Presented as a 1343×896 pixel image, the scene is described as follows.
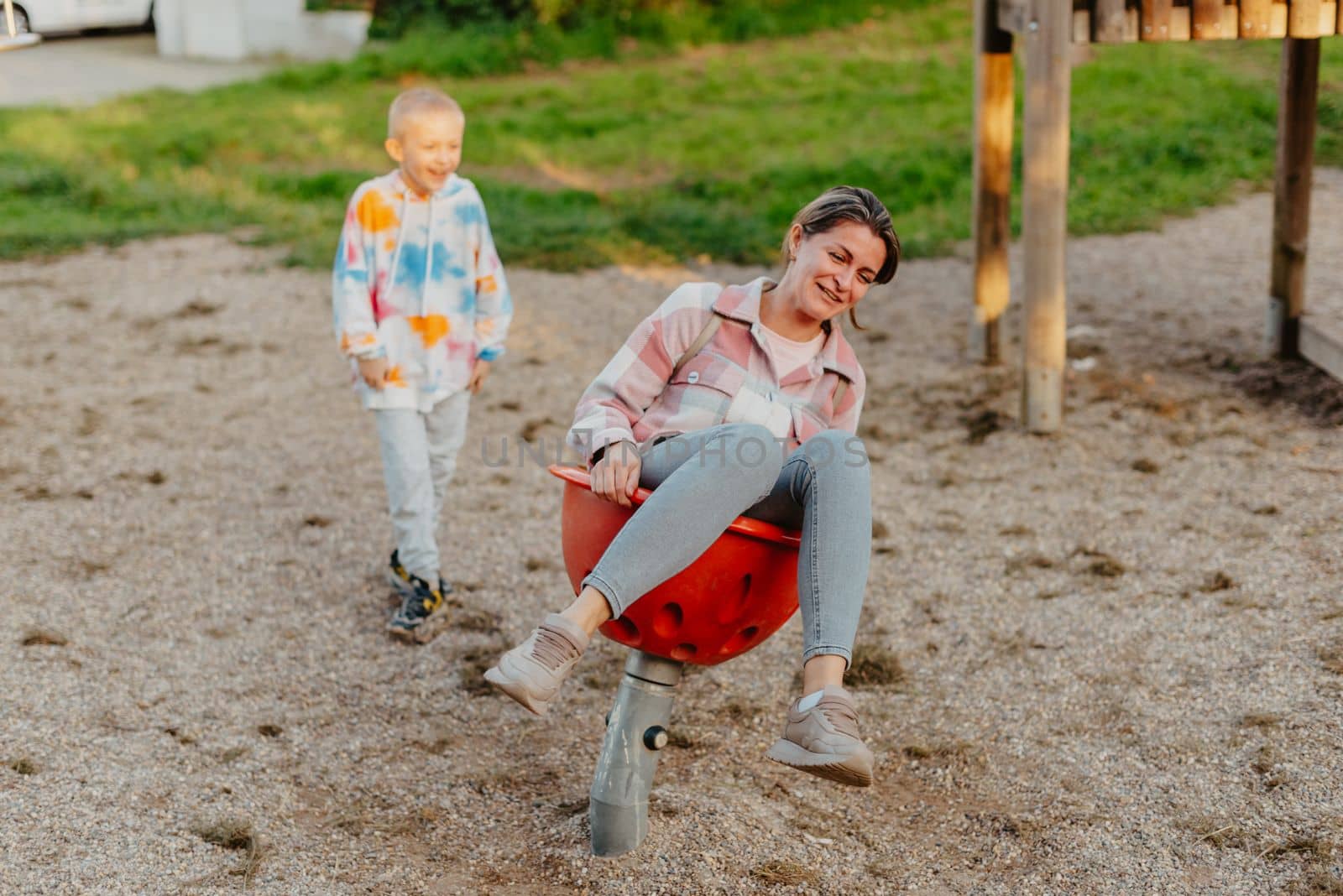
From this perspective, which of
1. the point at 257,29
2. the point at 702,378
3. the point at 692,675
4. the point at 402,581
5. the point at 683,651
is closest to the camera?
the point at 683,651

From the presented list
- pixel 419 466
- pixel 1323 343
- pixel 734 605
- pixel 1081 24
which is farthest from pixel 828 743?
pixel 1323 343

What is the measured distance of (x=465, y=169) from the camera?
31.9 ft

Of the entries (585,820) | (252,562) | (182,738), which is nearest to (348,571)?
(252,562)

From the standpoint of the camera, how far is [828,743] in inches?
83.1

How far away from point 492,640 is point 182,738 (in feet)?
2.78

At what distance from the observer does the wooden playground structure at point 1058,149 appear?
423cm

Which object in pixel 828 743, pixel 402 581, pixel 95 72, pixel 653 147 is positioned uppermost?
pixel 95 72

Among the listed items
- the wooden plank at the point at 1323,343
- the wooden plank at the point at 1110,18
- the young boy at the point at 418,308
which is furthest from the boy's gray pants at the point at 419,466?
the wooden plank at the point at 1323,343

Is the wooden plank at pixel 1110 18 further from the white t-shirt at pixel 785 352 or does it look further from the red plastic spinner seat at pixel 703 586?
the red plastic spinner seat at pixel 703 586

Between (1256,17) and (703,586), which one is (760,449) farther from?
(1256,17)

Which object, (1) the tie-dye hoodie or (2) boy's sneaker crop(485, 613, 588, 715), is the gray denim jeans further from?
(1) the tie-dye hoodie

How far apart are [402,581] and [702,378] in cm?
147

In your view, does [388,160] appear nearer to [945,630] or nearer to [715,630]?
[945,630]

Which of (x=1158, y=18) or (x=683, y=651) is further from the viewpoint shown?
(x=1158, y=18)
